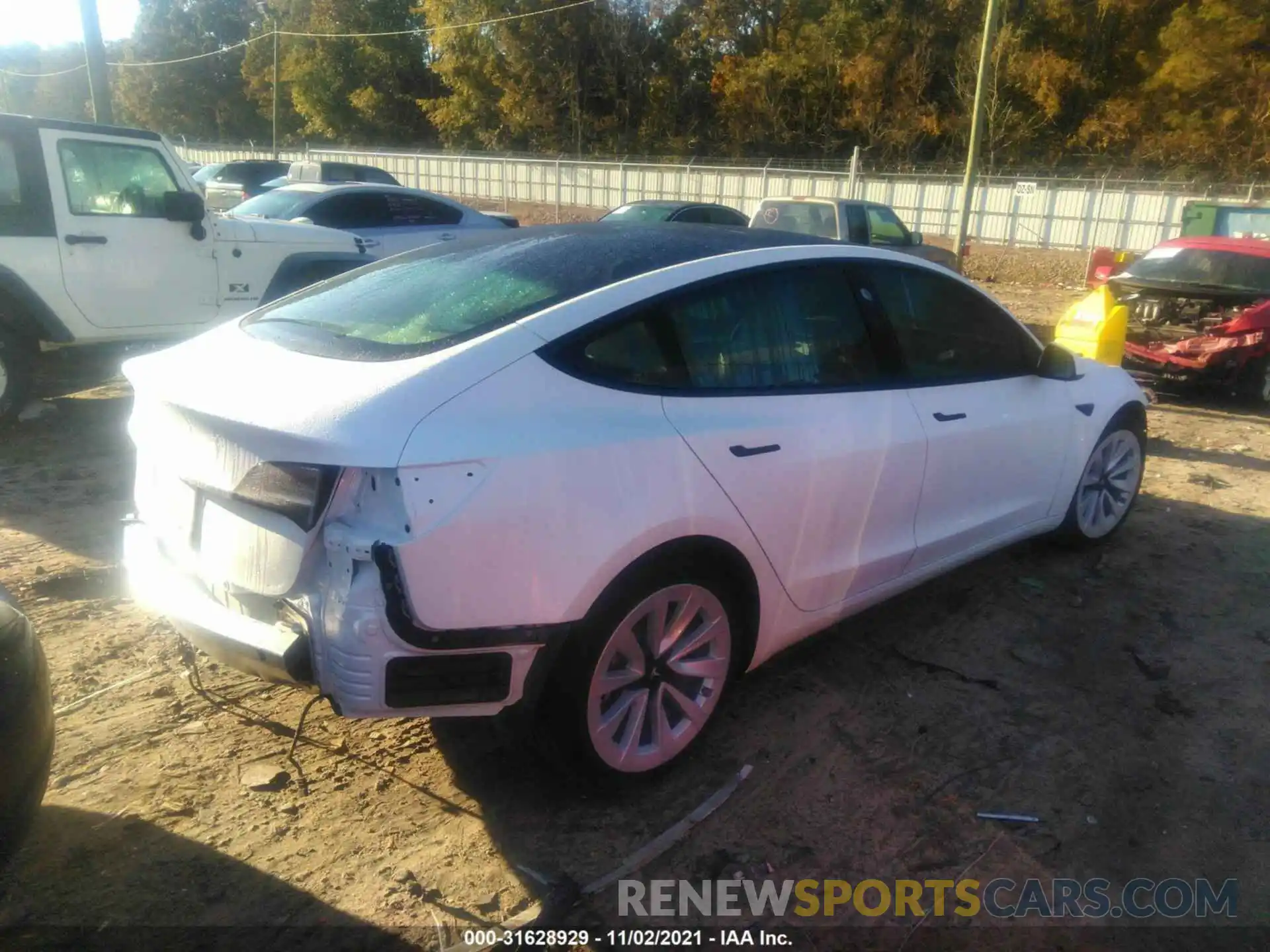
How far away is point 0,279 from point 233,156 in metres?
40.6

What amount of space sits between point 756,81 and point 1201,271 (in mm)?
33773

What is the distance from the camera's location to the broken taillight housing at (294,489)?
2.44m

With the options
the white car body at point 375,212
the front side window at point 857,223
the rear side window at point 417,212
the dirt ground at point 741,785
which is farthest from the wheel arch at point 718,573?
the front side window at point 857,223

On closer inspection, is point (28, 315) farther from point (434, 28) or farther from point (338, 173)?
point (434, 28)

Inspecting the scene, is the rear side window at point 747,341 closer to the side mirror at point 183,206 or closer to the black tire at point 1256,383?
the side mirror at point 183,206

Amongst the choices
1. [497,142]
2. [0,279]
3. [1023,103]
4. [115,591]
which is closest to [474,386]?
[115,591]

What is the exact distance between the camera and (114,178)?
7031 millimetres

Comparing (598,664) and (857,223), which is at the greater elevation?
(857,223)

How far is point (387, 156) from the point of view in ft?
134

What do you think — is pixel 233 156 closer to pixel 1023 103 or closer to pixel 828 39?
pixel 828 39

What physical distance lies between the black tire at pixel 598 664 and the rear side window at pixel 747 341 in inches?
22.5

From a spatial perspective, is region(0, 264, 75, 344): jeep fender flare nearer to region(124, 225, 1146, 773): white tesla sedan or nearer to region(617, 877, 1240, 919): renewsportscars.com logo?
region(124, 225, 1146, 773): white tesla sedan

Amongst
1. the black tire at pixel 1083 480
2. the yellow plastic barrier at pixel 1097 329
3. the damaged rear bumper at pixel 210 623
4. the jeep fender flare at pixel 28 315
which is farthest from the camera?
the yellow plastic barrier at pixel 1097 329

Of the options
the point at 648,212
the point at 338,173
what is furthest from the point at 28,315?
the point at 338,173
